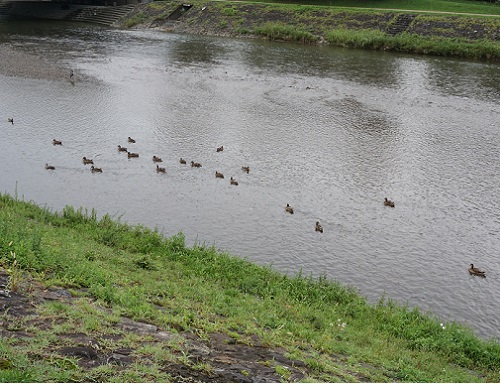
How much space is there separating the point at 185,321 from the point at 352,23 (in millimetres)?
48326

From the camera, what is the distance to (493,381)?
10.8 meters

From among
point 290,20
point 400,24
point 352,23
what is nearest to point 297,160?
point 400,24

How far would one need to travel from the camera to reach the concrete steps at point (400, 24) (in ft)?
167

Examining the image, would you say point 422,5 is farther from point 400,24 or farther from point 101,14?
point 101,14

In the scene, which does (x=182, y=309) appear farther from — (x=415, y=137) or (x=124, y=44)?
(x=124, y=44)

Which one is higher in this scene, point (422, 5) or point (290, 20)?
point (422, 5)

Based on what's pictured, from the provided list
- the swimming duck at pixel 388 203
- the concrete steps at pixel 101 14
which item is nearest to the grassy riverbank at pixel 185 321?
the swimming duck at pixel 388 203

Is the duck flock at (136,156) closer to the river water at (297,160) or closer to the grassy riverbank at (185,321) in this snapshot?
the river water at (297,160)

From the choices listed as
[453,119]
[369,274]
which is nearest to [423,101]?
[453,119]

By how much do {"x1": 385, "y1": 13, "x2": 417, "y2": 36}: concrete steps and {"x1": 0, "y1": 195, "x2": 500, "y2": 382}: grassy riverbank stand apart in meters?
41.5

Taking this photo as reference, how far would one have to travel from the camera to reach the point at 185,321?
10.0 metres

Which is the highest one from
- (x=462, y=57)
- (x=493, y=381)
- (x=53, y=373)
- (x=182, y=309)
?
(x=462, y=57)

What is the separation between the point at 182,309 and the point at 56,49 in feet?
129

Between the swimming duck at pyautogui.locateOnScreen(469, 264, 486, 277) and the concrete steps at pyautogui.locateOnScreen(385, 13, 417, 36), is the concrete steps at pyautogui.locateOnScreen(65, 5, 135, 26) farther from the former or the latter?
the swimming duck at pyautogui.locateOnScreen(469, 264, 486, 277)
